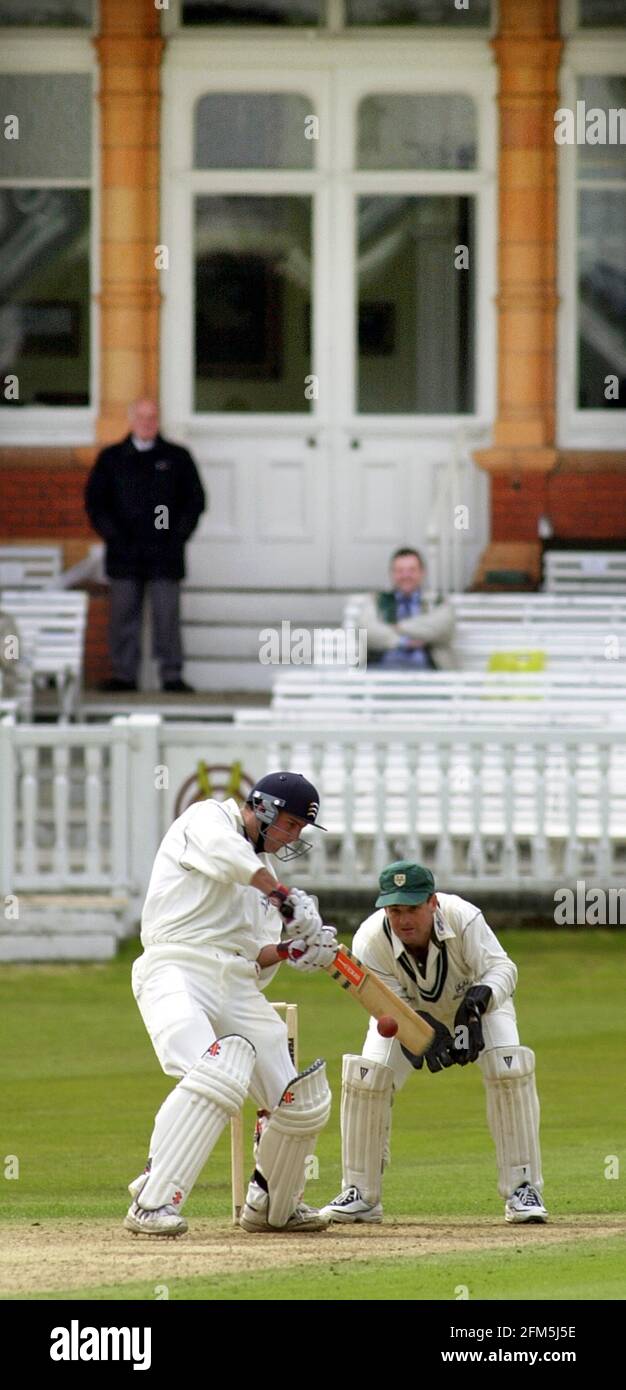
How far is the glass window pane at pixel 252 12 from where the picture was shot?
18.9 metres

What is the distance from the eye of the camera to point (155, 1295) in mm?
6762

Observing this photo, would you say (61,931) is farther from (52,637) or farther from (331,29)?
(331,29)

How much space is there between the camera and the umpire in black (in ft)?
59.1

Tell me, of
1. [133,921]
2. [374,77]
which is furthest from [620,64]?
[133,921]

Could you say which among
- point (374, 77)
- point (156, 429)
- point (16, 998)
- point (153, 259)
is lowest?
point (16, 998)

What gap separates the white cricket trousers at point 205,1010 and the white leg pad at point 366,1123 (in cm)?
32

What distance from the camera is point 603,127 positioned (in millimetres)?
18969

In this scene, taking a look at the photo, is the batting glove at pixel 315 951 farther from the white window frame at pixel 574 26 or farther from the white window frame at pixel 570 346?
the white window frame at pixel 574 26

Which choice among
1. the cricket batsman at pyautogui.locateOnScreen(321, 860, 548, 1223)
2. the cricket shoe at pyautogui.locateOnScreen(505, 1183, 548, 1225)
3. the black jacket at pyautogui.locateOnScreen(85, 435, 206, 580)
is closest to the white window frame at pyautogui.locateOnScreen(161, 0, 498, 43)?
the black jacket at pyautogui.locateOnScreen(85, 435, 206, 580)

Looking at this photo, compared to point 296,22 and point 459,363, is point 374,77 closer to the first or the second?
point 296,22

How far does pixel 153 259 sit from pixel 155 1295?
13042 millimetres

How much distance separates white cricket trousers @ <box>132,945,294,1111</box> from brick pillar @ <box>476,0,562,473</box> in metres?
11.0

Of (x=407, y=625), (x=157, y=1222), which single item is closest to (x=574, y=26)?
(x=407, y=625)

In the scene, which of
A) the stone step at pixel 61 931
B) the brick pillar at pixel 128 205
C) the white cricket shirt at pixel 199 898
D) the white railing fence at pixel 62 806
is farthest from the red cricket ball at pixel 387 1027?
the brick pillar at pixel 128 205
